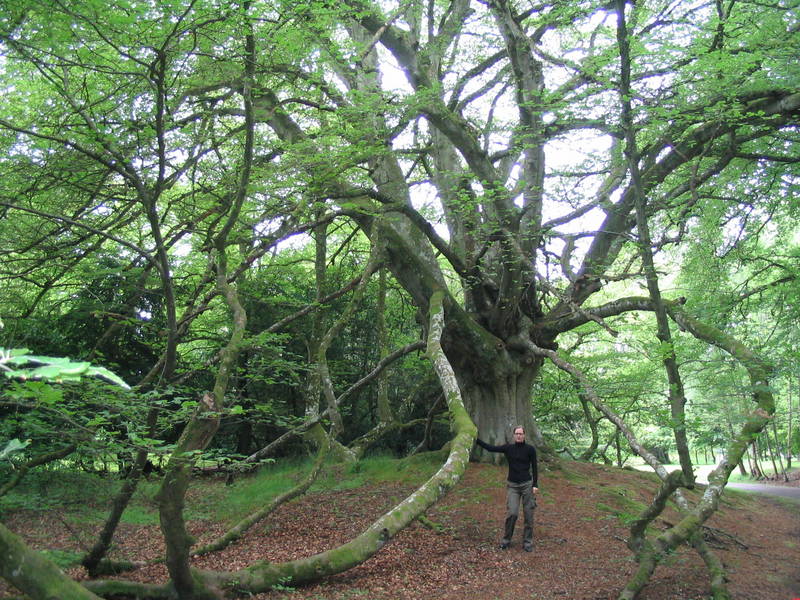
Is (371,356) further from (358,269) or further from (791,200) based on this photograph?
(791,200)

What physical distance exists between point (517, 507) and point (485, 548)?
0.64 m

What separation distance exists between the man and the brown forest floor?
216mm

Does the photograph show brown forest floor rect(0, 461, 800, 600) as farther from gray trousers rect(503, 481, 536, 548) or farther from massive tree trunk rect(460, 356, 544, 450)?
massive tree trunk rect(460, 356, 544, 450)

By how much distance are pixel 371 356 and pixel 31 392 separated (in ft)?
40.1

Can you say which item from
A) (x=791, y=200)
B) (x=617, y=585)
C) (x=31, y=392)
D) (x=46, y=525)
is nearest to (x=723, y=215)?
(x=791, y=200)

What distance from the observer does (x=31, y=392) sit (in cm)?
236

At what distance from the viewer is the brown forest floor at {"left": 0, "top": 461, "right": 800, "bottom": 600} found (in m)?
5.57

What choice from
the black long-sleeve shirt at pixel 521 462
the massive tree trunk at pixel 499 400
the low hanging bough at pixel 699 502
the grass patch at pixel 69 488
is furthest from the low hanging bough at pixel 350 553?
the massive tree trunk at pixel 499 400

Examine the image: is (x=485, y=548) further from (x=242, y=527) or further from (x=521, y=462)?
(x=242, y=527)

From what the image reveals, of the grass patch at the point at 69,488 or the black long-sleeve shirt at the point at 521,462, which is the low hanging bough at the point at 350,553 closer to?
the black long-sleeve shirt at the point at 521,462

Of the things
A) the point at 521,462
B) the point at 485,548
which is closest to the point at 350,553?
the point at 485,548

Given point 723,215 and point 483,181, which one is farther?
point 723,215

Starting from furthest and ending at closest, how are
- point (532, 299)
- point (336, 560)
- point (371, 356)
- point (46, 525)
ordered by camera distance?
point (371, 356) < point (532, 299) < point (46, 525) < point (336, 560)

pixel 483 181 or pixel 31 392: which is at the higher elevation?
pixel 483 181
